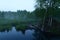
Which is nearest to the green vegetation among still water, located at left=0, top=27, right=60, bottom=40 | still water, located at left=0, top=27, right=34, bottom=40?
still water, located at left=0, top=27, right=60, bottom=40

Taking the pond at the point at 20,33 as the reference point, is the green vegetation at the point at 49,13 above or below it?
above

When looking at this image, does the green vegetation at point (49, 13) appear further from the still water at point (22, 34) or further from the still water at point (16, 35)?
the still water at point (16, 35)

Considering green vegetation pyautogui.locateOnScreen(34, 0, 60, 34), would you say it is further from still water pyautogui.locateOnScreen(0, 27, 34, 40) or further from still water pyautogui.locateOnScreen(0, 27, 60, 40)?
still water pyautogui.locateOnScreen(0, 27, 34, 40)

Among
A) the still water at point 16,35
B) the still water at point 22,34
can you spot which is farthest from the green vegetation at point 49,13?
the still water at point 16,35

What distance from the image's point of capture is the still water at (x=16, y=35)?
34.5 ft

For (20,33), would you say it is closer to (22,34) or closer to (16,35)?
(22,34)

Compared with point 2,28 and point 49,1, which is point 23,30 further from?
point 49,1

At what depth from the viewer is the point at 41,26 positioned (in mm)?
12172

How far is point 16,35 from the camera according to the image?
11062 mm

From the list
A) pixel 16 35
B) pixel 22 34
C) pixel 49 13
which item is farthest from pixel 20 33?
pixel 49 13

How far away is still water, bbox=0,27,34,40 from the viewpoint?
10.5 m

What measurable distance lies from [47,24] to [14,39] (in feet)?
9.83

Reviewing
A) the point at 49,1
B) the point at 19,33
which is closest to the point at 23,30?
the point at 19,33

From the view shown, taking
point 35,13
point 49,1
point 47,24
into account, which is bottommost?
point 47,24
